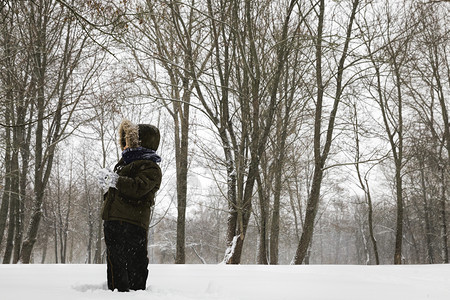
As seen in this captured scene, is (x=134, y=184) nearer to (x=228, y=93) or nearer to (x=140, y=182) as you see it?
(x=140, y=182)

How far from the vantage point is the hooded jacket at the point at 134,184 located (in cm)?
→ 283

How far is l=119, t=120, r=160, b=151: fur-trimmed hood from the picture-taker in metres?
2.99

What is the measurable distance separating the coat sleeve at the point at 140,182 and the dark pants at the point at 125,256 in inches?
10.6

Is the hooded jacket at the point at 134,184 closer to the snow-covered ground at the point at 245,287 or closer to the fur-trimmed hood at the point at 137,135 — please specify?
the fur-trimmed hood at the point at 137,135

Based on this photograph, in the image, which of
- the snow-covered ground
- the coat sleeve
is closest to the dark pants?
the snow-covered ground

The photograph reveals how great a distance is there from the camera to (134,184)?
2.80 metres

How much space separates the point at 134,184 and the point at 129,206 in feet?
0.70

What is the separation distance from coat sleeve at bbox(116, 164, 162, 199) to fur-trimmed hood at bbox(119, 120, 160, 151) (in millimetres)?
213

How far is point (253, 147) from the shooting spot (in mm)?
6750

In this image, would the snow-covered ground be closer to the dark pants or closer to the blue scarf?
the dark pants

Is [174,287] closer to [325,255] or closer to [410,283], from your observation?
[410,283]

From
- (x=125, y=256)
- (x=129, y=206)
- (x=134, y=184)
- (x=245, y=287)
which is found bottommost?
(x=245, y=287)

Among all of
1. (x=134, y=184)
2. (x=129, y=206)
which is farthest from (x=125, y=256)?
(x=134, y=184)

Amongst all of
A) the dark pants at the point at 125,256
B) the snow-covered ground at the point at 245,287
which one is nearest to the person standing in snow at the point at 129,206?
the dark pants at the point at 125,256
